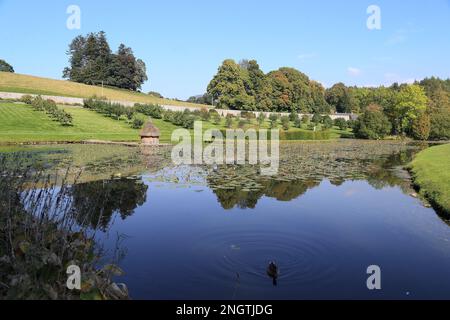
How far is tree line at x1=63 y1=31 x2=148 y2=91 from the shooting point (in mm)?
97062

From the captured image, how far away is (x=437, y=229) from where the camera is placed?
1075 cm

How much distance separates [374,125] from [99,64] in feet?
218

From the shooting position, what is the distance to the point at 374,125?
195 feet

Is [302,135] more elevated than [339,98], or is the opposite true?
[339,98]

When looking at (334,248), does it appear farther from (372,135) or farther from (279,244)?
(372,135)

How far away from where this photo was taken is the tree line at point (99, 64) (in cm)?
9706

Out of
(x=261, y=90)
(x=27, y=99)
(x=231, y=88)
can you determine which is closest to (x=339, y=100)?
(x=261, y=90)

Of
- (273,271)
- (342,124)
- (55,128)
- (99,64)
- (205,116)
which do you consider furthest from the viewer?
(99,64)

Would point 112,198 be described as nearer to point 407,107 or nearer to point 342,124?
point 407,107

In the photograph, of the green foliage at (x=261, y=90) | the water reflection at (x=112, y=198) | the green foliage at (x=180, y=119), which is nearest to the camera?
the water reflection at (x=112, y=198)

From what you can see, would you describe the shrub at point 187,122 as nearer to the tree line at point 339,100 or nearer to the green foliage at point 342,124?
the tree line at point 339,100

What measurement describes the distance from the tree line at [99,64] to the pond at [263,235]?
84.6 meters

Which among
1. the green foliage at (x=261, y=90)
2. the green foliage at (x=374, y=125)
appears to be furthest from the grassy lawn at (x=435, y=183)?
the green foliage at (x=261, y=90)
